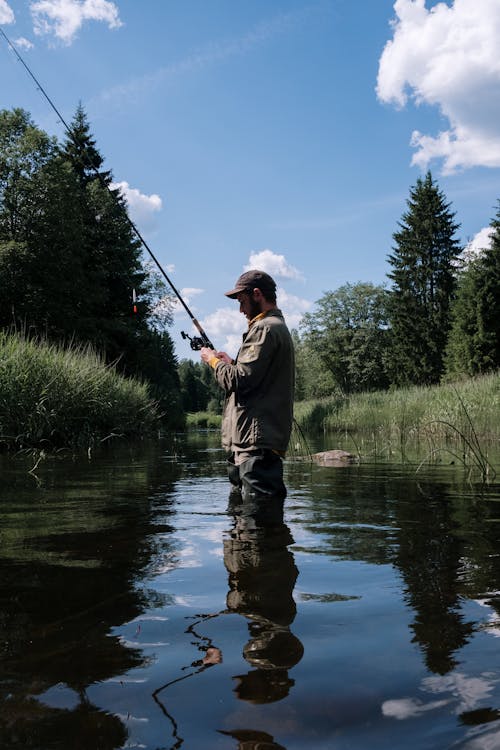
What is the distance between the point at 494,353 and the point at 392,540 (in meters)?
38.1

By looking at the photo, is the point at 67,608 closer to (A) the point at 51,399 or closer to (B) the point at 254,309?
(B) the point at 254,309

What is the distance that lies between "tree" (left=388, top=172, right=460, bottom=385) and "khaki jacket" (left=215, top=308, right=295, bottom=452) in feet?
154

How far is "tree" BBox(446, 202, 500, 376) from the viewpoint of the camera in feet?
130

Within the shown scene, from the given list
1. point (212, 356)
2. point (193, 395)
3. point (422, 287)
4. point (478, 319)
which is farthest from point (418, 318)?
point (193, 395)

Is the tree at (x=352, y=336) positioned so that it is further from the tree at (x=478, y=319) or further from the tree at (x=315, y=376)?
the tree at (x=478, y=319)

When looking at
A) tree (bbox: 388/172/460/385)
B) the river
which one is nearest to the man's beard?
the river

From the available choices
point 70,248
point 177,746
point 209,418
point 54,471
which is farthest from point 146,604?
point 209,418

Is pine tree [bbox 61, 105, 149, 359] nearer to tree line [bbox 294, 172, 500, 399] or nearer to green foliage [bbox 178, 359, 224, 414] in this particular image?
tree line [bbox 294, 172, 500, 399]

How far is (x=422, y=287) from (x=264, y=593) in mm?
52304

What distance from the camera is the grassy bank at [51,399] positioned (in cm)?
1139

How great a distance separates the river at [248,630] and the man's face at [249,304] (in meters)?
1.60

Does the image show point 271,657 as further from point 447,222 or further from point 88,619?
point 447,222

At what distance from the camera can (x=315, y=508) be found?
18.9ft

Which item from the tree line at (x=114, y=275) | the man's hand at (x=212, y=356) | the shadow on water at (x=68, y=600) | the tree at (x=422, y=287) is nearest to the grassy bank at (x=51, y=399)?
the shadow on water at (x=68, y=600)
